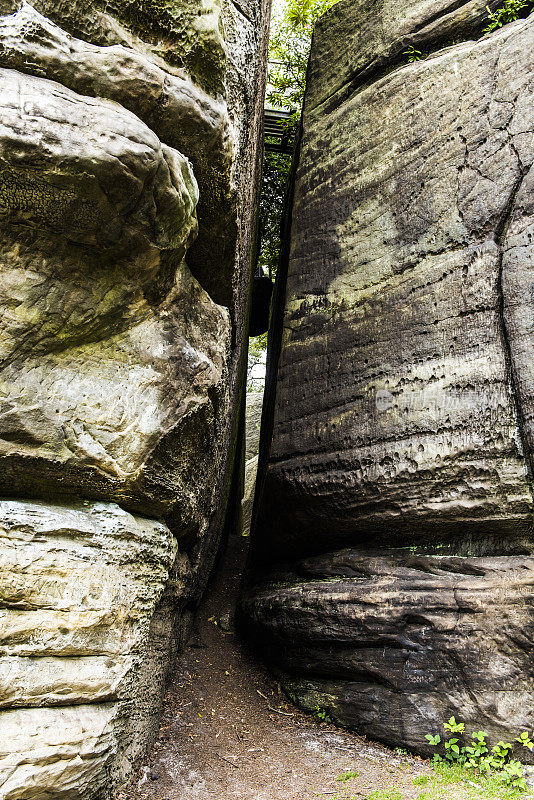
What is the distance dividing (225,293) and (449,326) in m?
1.86

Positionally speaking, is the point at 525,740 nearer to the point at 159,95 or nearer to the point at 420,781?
the point at 420,781

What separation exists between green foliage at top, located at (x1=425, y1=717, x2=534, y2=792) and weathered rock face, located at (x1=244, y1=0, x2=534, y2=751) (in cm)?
9

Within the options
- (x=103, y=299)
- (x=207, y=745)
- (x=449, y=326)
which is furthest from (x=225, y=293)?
(x=207, y=745)

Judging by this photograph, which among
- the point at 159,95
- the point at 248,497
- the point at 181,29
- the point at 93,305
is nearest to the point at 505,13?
the point at 181,29

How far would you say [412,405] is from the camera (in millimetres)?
4480

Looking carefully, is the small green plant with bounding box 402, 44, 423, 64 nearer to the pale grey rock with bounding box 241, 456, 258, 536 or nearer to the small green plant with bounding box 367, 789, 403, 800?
the small green plant with bounding box 367, 789, 403, 800

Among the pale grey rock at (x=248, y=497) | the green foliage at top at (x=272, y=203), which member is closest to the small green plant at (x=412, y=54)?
the green foliage at top at (x=272, y=203)

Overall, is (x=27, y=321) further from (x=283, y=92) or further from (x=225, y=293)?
(x=283, y=92)

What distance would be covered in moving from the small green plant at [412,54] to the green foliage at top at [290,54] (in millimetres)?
2816

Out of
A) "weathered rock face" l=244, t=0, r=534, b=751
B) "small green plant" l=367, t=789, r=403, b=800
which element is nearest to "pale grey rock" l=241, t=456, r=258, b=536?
"weathered rock face" l=244, t=0, r=534, b=751

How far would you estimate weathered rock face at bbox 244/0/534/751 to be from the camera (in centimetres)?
391

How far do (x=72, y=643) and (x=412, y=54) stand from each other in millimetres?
6055

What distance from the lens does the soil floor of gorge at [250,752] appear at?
3350 mm

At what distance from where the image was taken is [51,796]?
9.21 ft
